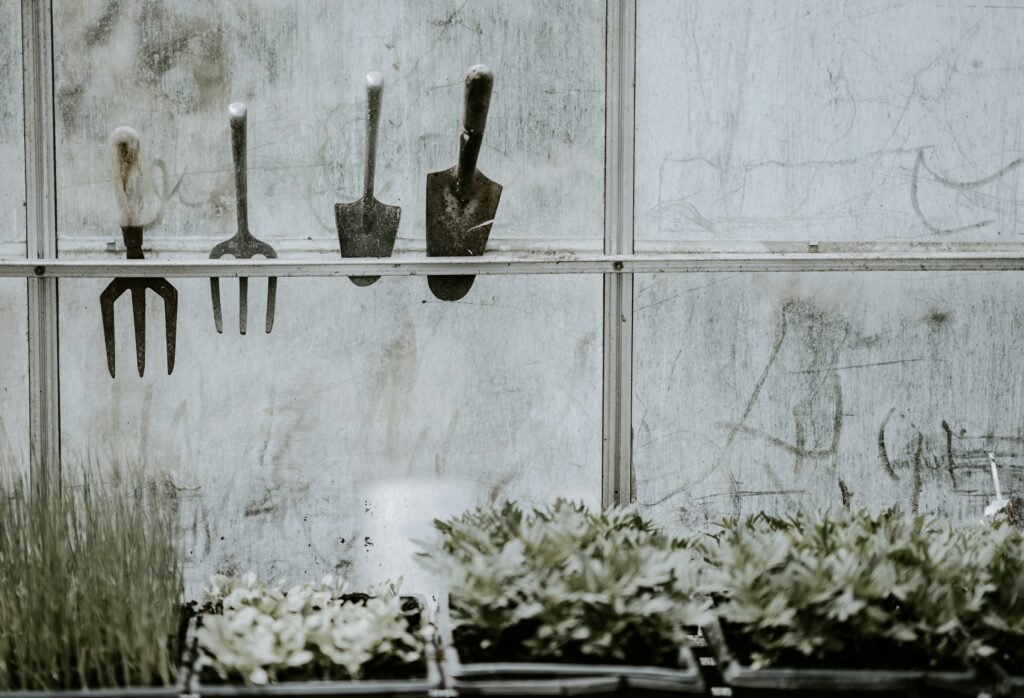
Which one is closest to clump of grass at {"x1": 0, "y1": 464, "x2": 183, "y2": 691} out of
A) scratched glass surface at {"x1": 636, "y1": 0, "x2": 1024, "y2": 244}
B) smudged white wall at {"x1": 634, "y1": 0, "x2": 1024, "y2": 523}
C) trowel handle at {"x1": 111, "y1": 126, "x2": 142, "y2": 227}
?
trowel handle at {"x1": 111, "y1": 126, "x2": 142, "y2": 227}

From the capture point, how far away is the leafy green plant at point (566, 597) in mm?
1681

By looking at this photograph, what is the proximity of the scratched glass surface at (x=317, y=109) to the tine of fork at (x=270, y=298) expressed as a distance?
Answer: 8 cm

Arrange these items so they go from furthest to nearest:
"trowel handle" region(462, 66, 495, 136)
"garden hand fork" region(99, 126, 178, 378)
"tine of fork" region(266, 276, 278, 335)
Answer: "tine of fork" region(266, 276, 278, 335) < "garden hand fork" region(99, 126, 178, 378) < "trowel handle" region(462, 66, 495, 136)

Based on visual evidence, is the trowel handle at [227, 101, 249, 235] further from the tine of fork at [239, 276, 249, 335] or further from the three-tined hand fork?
the tine of fork at [239, 276, 249, 335]

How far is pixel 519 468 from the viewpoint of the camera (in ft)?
7.76

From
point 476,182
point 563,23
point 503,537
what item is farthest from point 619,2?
point 503,537

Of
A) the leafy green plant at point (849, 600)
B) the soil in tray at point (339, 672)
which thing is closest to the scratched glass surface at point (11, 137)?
the soil in tray at point (339, 672)

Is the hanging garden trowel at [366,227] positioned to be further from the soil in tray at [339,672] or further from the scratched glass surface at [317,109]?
the soil in tray at [339,672]

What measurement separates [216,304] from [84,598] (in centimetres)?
75

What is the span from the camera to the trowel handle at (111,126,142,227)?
2156 mm

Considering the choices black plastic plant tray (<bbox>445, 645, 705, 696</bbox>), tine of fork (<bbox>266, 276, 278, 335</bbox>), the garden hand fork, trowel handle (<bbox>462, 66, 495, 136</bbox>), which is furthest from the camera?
tine of fork (<bbox>266, 276, 278, 335</bbox>)

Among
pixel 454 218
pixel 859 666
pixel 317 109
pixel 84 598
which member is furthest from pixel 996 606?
pixel 317 109

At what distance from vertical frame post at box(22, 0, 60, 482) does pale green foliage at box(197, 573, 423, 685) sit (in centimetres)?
70

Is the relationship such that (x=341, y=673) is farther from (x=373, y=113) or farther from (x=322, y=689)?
(x=373, y=113)
